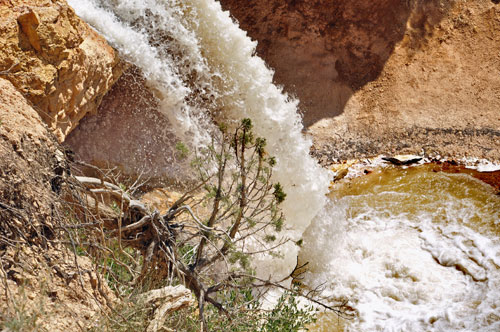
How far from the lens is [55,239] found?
3166 mm

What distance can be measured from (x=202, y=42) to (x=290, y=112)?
146cm

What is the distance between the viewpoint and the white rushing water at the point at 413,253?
4945mm

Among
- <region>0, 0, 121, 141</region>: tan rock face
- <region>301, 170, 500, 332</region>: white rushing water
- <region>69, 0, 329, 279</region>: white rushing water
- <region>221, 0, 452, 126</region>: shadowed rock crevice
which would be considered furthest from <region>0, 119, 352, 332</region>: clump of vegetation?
<region>221, 0, 452, 126</region>: shadowed rock crevice

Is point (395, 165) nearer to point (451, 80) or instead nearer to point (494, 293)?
point (451, 80)

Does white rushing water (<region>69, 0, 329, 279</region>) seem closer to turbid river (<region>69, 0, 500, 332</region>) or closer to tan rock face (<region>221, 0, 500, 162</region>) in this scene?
turbid river (<region>69, 0, 500, 332</region>)

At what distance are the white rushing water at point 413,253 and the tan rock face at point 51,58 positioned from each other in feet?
9.71

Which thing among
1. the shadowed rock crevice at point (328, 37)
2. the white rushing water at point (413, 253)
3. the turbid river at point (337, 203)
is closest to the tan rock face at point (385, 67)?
the shadowed rock crevice at point (328, 37)

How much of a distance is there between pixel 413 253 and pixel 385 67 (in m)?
3.11

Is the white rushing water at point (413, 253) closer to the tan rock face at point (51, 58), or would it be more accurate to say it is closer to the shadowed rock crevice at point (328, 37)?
the shadowed rock crevice at point (328, 37)

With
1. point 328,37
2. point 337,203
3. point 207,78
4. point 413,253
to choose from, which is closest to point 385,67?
point 328,37

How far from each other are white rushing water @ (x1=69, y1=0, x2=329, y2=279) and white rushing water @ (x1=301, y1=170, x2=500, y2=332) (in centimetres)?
42

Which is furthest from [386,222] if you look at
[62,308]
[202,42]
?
[62,308]

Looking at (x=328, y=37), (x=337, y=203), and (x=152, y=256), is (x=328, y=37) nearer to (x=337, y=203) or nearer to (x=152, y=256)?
(x=337, y=203)

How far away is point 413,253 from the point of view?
560 cm
